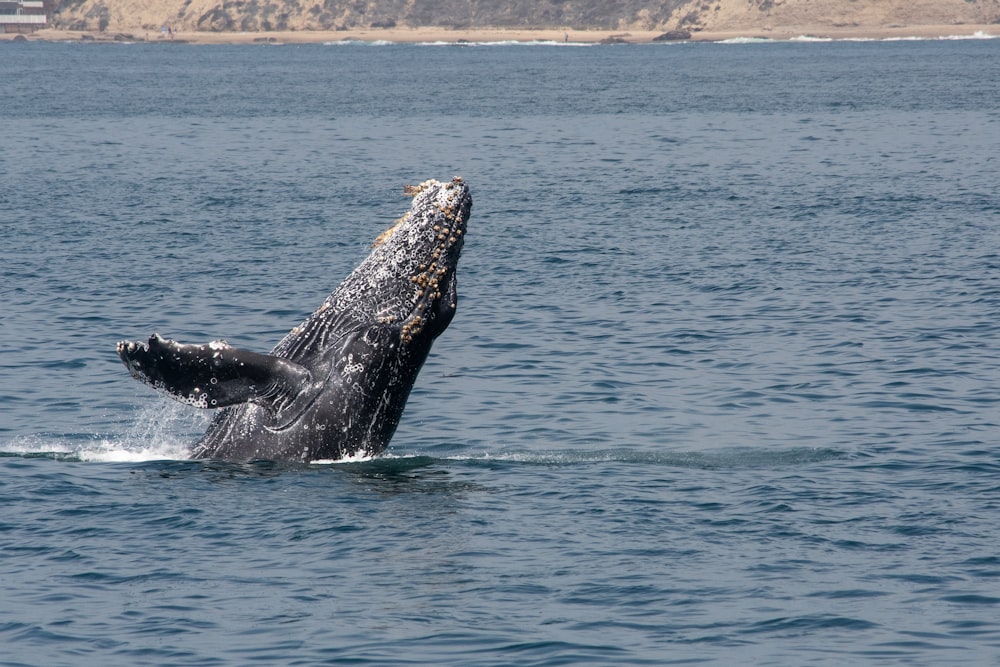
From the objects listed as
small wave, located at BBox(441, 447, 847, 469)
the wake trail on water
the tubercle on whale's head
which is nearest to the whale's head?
the tubercle on whale's head

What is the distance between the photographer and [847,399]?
22641mm

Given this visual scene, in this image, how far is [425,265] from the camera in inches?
630

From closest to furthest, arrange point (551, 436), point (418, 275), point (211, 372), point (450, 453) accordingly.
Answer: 1. point (211, 372)
2. point (418, 275)
3. point (450, 453)
4. point (551, 436)

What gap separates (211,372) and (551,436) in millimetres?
7027

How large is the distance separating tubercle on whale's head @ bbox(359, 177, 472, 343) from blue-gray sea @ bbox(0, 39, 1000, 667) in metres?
2.02

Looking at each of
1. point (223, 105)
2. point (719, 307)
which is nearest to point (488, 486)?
point (719, 307)

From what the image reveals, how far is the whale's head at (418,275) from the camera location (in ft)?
52.3

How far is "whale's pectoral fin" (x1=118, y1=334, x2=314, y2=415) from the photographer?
1412 centimetres

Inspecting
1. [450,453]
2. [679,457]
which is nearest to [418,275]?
[450,453]

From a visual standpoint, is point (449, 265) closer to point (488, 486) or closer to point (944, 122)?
point (488, 486)

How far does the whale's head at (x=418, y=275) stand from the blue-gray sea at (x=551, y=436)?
1.91m

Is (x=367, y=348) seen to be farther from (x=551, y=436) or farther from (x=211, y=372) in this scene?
(x=551, y=436)

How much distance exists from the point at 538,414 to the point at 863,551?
749 cm

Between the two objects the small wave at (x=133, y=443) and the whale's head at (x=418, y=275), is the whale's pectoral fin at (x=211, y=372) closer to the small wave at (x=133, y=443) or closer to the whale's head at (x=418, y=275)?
the whale's head at (x=418, y=275)
